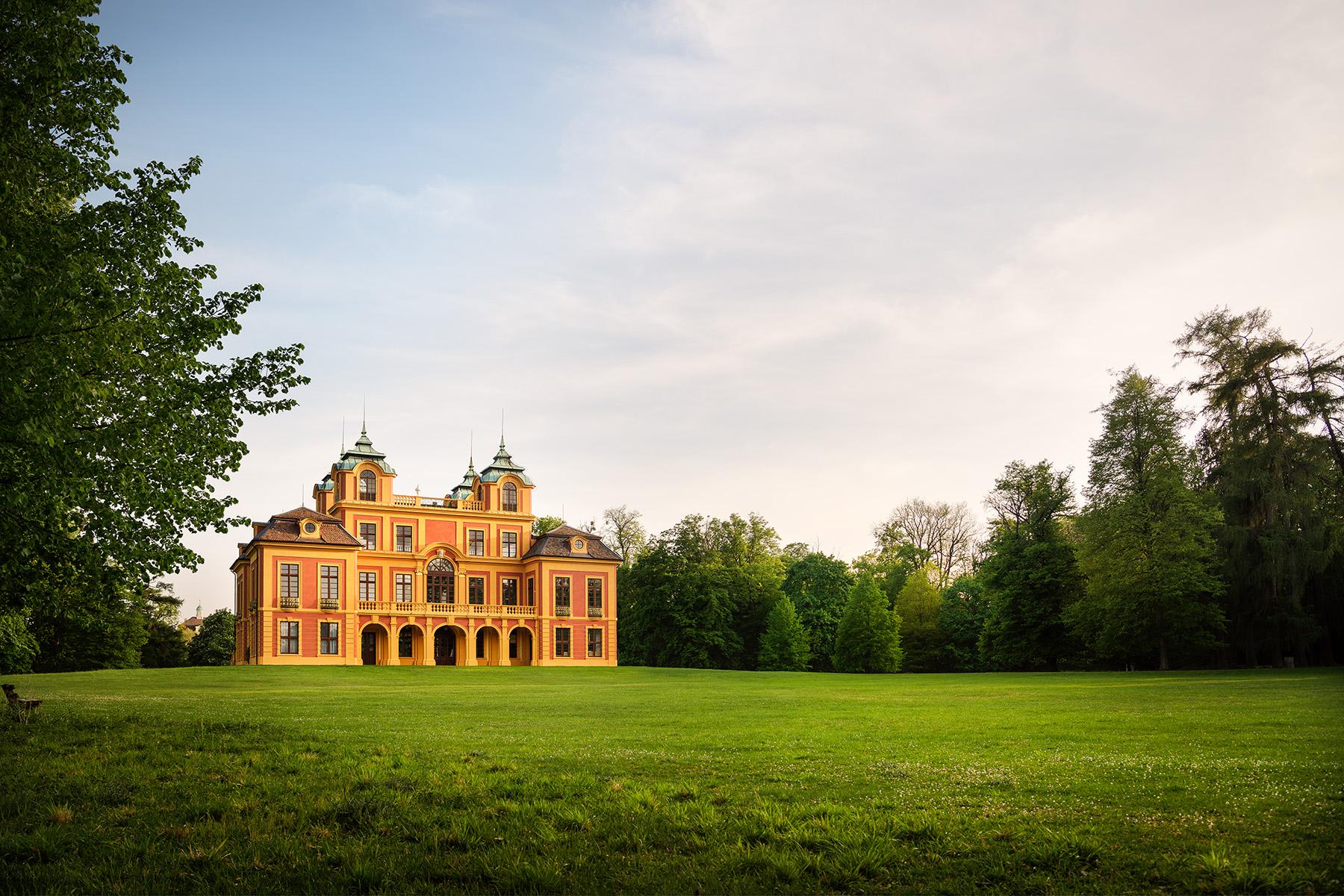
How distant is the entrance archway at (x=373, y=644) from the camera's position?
207ft

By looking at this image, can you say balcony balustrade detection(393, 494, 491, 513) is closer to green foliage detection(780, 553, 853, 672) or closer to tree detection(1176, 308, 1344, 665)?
green foliage detection(780, 553, 853, 672)

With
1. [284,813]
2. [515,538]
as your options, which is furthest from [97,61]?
[515,538]

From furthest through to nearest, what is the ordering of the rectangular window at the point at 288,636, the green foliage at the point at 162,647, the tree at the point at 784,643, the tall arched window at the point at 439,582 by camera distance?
the green foliage at the point at 162,647 → the tree at the point at 784,643 → the tall arched window at the point at 439,582 → the rectangular window at the point at 288,636

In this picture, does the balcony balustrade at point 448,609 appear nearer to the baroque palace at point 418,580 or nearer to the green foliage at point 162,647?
the baroque palace at point 418,580

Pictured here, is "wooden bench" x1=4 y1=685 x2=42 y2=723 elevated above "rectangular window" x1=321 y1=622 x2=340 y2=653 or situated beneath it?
elevated above

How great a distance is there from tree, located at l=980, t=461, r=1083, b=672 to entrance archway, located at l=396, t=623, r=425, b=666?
126 ft

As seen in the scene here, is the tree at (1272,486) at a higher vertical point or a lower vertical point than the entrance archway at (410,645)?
higher

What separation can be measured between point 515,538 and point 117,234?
5522 cm

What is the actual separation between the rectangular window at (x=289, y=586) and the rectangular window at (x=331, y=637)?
7.94 ft

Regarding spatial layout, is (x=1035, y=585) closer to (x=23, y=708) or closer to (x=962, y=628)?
(x=962, y=628)

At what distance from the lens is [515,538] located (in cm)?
6950

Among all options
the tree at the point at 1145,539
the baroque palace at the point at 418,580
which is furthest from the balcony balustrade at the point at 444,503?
the tree at the point at 1145,539

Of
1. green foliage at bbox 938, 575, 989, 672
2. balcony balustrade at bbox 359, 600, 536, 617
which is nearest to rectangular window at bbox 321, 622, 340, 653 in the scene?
balcony balustrade at bbox 359, 600, 536, 617

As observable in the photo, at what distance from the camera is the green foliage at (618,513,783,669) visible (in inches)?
2879
